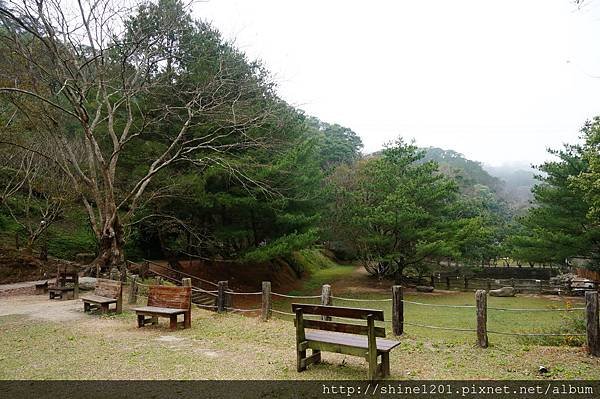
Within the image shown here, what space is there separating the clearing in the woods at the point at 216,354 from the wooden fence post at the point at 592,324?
0.16 meters

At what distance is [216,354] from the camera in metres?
5.93

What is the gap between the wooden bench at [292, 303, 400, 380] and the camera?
4.50 meters

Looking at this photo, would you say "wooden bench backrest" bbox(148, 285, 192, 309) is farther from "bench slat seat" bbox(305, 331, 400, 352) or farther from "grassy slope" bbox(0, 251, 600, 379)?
"bench slat seat" bbox(305, 331, 400, 352)

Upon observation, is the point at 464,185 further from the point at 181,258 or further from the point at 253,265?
the point at 181,258

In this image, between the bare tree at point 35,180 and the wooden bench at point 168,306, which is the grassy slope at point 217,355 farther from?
the bare tree at point 35,180

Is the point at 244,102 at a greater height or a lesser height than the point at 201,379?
greater

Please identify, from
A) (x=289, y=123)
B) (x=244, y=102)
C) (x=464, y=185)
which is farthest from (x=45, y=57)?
(x=464, y=185)

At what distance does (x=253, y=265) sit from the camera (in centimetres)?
2303

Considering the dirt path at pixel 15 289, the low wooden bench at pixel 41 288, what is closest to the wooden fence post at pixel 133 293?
the low wooden bench at pixel 41 288

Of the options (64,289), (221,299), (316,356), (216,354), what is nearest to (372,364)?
(316,356)

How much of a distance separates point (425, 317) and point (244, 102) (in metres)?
10.2

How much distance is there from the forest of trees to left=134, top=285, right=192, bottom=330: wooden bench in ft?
21.3


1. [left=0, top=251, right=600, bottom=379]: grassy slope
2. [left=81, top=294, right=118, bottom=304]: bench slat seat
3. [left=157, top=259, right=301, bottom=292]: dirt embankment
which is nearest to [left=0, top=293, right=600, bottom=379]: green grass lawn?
[left=0, top=251, right=600, bottom=379]: grassy slope

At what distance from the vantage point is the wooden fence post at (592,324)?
5522 mm
